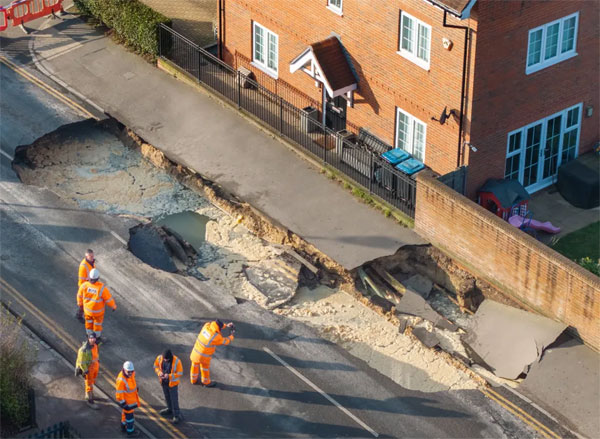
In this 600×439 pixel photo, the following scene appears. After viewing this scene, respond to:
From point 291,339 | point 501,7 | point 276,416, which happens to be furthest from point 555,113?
point 276,416

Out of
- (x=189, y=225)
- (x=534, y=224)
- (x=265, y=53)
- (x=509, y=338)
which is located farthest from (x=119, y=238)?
(x=534, y=224)

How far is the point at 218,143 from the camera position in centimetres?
3691

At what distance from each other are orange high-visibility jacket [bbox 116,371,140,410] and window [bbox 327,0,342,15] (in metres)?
13.0

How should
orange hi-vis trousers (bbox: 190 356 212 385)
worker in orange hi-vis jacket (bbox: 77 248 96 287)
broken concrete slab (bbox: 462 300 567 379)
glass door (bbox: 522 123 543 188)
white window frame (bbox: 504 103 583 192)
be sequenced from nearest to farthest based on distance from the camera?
orange hi-vis trousers (bbox: 190 356 212 385)
broken concrete slab (bbox: 462 300 567 379)
worker in orange hi-vis jacket (bbox: 77 248 96 287)
white window frame (bbox: 504 103 583 192)
glass door (bbox: 522 123 543 188)

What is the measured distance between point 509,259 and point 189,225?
865 centimetres

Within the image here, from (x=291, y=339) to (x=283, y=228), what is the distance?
4.31 meters

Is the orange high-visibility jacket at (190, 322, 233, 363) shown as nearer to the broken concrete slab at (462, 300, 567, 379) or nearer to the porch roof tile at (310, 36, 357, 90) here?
the broken concrete slab at (462, 300, 567, 379)

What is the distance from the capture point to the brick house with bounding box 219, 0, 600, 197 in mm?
31906

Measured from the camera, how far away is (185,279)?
31.7 meters

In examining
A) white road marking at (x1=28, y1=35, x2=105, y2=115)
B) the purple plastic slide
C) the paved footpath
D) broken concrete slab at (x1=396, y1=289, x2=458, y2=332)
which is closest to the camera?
broken concrete slab at (x1=396, y1=289, x2=458, y2=332)

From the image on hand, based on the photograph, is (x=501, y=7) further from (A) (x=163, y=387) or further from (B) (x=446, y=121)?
(A) (x=163, y=387)

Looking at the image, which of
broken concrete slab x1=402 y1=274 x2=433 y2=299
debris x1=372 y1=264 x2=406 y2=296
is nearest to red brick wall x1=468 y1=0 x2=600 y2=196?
broken concrete slab x1=402 y1=274 x2=433 y2=299

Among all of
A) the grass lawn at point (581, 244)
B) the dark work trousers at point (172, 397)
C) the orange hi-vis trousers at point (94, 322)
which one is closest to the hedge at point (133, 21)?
the orange hi-vis trousers at point (94, 322)

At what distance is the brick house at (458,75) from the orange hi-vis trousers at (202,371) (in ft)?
29.9
